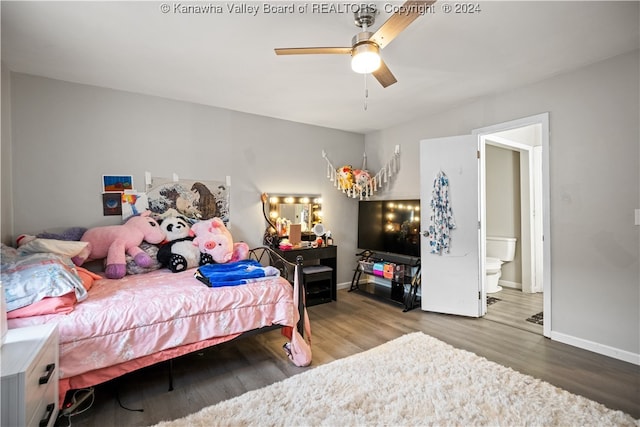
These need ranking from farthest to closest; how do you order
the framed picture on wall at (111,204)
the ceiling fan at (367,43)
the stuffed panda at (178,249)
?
the framed picture on wall at (111,204), the stuffed panda at (178,249), the ceiling fan at (367,43)

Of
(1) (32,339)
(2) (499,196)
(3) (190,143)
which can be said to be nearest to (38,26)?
(3) (190,143)

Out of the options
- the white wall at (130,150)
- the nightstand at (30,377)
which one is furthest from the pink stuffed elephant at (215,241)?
the nightstand at (30,377)

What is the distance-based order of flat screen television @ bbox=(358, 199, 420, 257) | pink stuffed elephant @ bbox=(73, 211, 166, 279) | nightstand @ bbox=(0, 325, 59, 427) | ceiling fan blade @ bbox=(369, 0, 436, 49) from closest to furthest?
nightstand @ bbox=(0, 325, 59, 427) → ceiling fan blade @ bbox=(369, 0, 436, 49) → pink stuffed elephant @ bbox=(73, 211, 166, 279) → flat screen television @ bbox=(358, 199, 420, 257)

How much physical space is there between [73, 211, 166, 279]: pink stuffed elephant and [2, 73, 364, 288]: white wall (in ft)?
0.93

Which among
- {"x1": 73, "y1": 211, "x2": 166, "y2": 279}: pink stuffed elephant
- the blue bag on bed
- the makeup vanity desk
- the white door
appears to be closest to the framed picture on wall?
{"x1": 73, "y1": 211, "x2": 166, "y2": 279}: pink stuffed elephant

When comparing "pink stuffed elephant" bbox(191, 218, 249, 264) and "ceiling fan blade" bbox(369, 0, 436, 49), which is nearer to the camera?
"ceiling fan blade" bbox(369, 0, 436, 49)

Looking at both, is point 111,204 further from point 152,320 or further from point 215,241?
point 152,320

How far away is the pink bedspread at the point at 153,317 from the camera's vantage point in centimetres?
A: 175

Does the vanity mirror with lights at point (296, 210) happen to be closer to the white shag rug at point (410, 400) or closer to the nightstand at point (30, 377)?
the white shag rug at point (410, 400)

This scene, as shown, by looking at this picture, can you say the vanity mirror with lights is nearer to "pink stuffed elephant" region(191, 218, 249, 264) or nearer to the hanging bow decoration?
the hanging bow decoration

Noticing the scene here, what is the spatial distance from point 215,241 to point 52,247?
1.27m

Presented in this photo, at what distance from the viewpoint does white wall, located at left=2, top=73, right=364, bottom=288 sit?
2734 millimetres

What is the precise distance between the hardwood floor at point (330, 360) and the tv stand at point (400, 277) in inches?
17.1

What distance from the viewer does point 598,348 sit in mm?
2617
